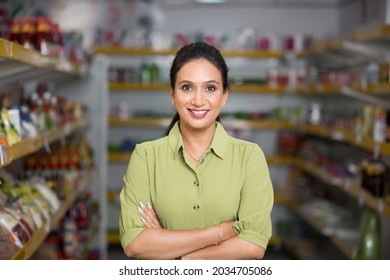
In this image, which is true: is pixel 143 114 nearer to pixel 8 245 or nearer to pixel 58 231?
pixel 58 231

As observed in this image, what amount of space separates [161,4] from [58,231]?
4.41 meters

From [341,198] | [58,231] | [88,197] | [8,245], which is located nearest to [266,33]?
[341,198]

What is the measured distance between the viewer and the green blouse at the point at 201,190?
208cm

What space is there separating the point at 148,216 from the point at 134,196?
0.26 ft

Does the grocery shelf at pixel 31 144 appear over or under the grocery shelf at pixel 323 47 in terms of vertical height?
under

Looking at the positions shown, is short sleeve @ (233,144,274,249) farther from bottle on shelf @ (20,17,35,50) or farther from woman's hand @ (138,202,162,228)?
bottle on shelf @ (20,17,35,50)

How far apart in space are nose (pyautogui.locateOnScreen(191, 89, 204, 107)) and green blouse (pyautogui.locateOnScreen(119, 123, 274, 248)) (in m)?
0.17

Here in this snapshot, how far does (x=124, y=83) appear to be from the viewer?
735 cm

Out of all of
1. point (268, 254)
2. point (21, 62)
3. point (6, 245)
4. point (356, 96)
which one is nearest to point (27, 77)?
point (21, 62)

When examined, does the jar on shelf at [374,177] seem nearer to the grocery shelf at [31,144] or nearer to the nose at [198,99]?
the grocery shelf at [31,144]

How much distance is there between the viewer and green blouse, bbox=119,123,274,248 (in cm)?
208

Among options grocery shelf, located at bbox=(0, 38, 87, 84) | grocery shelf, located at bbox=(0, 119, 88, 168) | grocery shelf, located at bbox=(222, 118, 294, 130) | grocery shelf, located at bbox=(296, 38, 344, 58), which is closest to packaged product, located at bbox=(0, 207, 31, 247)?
grocery shelf, located at bbox=(0, 119, 88, 168)

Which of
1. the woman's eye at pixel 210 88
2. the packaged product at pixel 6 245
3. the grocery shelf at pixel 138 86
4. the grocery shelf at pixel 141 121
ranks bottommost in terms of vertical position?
the grocery shelf at pixel 141 121

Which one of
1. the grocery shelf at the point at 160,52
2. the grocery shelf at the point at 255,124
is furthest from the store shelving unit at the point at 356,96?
the grocery shelf at the point at 160,52
